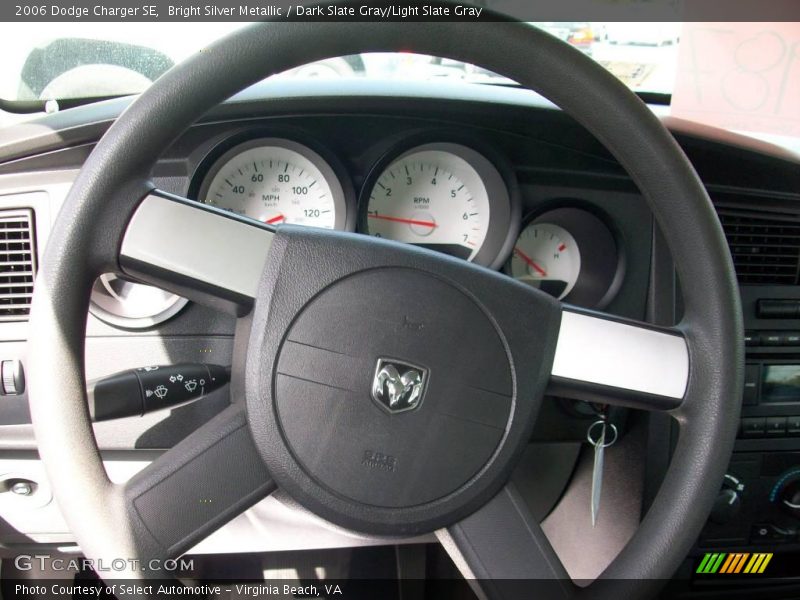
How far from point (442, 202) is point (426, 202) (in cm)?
3

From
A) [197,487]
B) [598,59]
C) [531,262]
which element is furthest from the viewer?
[531,262]

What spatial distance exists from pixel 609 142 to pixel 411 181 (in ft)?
1.65

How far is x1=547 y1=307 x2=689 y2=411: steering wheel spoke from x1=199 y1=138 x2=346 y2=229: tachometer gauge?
0.51 metres

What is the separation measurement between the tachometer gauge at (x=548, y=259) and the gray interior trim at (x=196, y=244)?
25.5 inches

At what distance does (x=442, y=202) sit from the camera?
1.49 m

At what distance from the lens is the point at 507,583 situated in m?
1.07

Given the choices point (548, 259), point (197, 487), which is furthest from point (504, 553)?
point (548, 259)

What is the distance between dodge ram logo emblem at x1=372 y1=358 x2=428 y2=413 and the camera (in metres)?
1.02

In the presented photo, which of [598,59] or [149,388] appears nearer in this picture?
[149,388]

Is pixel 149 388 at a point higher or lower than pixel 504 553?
higher

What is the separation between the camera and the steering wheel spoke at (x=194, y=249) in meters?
1.00

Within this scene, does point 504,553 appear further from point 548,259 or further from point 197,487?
point 548,259

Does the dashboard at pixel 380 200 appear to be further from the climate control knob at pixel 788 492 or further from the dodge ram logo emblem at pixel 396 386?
the dodge ram logo emblem at pixel 396 386

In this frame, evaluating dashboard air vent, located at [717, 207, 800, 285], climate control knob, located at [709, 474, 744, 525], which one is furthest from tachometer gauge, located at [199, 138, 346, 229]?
climate control knob, located at [709, 474, 744, 525]
